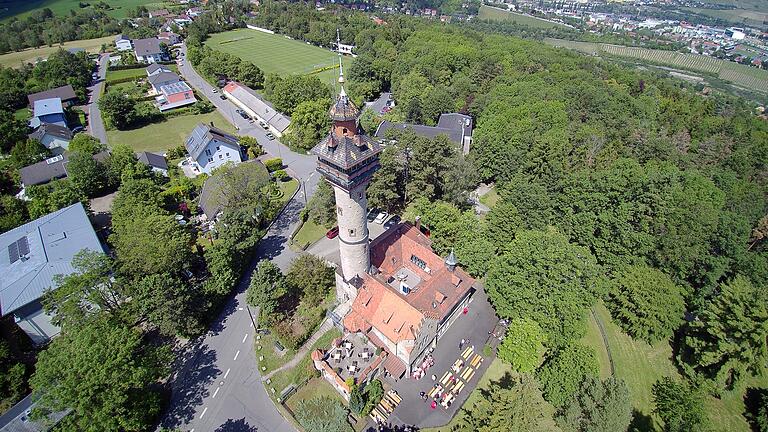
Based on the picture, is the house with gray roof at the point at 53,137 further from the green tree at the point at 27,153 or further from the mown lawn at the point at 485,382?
the mown lawn at the point at 485,382

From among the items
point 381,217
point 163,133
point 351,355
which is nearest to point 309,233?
point 381,217

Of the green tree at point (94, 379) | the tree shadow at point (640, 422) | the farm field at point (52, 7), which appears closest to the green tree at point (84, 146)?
the green tree at point (94, 379)

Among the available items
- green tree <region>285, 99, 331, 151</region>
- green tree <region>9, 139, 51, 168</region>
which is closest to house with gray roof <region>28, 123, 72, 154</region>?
green tree <region>9, 139, 51, 168</region>

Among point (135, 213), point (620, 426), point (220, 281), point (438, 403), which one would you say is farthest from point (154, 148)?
point (620, 426)

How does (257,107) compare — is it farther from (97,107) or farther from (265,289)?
(265,289)

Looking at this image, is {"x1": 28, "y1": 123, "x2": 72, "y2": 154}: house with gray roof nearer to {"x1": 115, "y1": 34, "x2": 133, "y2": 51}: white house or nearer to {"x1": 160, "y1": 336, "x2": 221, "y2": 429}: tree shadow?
{"x1": 160, "y1": 336, "x2": 221, "y2": 429}: tree shadow

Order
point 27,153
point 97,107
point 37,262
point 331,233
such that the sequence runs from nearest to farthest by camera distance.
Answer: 1. point 37,262
2. point 331,233
3. point 27,153
4. point 97,107
